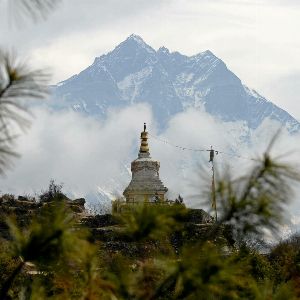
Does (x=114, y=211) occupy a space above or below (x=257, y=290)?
above

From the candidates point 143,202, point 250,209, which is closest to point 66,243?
point 143,202

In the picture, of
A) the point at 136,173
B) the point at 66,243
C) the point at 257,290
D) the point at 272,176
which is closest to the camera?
the point at 66,243

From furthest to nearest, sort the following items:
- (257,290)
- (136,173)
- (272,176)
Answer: (136,173) → (257,290) → (272,176)

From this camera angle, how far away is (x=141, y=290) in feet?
15.7

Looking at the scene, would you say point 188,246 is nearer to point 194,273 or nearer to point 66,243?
point 194,273

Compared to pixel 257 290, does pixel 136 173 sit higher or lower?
higher

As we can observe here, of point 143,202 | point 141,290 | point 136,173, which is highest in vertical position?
point 136,173

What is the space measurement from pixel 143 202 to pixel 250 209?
0.51 m

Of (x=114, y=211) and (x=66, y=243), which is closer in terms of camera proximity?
(x=66, y=243)

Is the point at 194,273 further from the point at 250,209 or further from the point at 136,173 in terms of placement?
the point at 136,173

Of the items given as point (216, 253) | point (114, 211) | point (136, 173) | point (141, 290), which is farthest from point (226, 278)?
point (136, 173)

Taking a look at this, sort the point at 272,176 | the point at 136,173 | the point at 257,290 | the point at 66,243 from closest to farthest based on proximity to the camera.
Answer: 1. the point at 66,243
2. the point at 272,176
3. the point at 257,290
4. the point at 136,173

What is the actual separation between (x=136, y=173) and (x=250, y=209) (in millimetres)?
45433

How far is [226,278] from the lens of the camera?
4.63 metres
